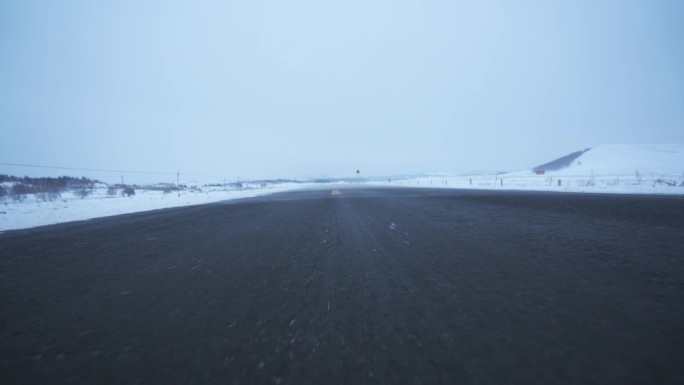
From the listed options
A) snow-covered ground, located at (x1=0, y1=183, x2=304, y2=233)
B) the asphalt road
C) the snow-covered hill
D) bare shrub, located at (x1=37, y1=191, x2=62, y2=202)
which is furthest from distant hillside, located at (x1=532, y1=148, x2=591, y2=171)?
bare shrub, located at (x1=37, y1=191, x2=62, y2=202)

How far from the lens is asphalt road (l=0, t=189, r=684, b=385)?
1262 millimetres

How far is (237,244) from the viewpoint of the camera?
414 centimetres

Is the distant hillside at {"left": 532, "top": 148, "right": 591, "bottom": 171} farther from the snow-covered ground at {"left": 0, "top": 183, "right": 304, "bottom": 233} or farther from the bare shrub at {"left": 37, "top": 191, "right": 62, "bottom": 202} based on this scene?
the bare shrub at {"left": 37, "top": 191, "right": 62, "bottom": 202}

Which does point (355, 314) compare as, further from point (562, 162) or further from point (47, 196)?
point (562, 162)

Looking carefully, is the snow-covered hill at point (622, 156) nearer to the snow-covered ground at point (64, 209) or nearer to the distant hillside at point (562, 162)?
the distant hillside at point (562, 162)

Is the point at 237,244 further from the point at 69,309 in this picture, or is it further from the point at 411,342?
the point at 411,342

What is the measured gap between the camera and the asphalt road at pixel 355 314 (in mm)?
1262

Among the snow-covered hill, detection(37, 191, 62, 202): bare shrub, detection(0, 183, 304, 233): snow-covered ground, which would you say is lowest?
detection(0, 183, 304, 233): snow-covered ground

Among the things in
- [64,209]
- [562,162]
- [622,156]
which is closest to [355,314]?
[64,209]

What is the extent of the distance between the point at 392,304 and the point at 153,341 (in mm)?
1471

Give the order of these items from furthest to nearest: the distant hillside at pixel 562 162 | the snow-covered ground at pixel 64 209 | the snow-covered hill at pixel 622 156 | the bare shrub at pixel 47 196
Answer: the distant hillside at pixel 562 162 < the snow-covered hill at pixel 622 156 < the bare shrub at pixel 47 196 < the snow-covered ground at pixel 64 209

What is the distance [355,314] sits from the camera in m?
1.81

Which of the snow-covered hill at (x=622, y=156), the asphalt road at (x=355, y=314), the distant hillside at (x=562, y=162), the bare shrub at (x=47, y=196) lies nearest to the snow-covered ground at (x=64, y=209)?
the bare shrub at (x=47, y=196)

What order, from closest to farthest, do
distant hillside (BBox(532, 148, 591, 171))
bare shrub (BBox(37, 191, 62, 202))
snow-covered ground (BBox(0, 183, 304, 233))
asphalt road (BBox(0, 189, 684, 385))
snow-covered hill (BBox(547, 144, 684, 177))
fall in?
asphalt road (BBox(0, 189, 684, 385)) < snow-covered ground (BBox(0, 183, 304, 233)) < bare shrub (BBox(37, 191, 62, 202)) < snow-covered hill (BBox(547, 144, 684, 177)) < distant hillside (BBox(532, 148, 591, 171))
